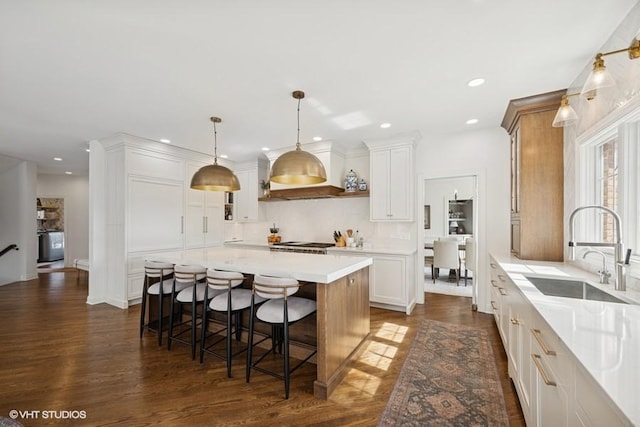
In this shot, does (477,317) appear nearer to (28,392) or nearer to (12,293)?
(28,392)

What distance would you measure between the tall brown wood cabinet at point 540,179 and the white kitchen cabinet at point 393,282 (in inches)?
54.2

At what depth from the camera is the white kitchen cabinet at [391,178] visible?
412 centimetres

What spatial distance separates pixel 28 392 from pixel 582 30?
4873 millimetres

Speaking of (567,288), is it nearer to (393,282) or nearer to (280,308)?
(393,282)

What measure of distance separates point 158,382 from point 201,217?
11.3 ft

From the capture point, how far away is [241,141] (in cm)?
451

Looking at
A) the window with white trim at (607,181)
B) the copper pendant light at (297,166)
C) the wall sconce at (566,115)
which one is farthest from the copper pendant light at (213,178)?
the window with white trim at (607,181)

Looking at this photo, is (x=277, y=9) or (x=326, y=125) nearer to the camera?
(x=277, y=9)

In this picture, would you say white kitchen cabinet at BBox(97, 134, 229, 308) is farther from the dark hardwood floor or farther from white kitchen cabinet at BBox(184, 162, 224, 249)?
the dark hardwood floor

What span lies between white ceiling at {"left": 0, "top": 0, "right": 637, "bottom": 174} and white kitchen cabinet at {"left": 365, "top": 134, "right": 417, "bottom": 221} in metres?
0.55

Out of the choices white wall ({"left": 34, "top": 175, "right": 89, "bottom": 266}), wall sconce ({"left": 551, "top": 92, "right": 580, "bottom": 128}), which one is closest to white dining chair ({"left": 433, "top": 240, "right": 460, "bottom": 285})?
wall sconce ({"left": 551, "top": 92, "right": 580, "bottom": 128})

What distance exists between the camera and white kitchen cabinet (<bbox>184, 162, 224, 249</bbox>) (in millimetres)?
5027

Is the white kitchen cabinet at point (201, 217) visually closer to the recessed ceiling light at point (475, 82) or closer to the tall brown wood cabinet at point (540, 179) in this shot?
the recessed ceiling light at point (475, 82)

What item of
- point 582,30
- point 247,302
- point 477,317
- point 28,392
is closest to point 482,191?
point 477,317
